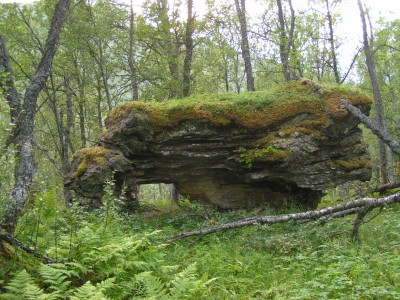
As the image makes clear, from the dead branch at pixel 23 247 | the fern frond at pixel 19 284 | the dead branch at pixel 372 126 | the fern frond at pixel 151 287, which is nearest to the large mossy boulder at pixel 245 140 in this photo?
the dead branch at pixel 372 126

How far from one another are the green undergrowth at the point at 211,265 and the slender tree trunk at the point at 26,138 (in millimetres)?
302

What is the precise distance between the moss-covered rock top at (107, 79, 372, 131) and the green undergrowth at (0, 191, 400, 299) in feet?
11.7

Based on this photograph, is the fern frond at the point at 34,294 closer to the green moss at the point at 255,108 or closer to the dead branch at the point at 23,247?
the dead branch at the point at 23,247

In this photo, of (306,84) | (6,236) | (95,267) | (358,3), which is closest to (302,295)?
(95,267)

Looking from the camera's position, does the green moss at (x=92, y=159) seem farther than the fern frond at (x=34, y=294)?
Yes

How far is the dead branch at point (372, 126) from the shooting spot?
933cm

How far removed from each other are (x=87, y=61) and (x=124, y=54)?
2.22 m

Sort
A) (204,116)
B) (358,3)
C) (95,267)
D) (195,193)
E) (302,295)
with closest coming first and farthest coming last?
(302,295), (95,267), (204,116), (195,193), (358,3)

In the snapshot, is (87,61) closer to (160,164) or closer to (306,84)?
(160,164)

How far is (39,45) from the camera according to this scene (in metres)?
16.4

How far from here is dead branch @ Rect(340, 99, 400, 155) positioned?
30.6 feet

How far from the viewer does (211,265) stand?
234 inches

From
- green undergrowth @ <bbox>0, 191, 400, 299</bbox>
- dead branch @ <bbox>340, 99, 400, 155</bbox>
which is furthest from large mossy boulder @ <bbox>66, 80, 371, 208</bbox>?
green undergrowth @ <bbox>0, 191, 400, 299</bbox>

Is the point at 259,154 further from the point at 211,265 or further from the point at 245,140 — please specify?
the point at 211,265
